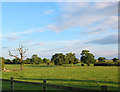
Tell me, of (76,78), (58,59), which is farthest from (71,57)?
(76,78)

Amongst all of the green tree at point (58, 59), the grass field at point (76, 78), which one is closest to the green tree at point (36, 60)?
the green tree at point (58, 59)

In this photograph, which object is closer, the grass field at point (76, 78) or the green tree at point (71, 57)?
the grass field at point (76, 78)

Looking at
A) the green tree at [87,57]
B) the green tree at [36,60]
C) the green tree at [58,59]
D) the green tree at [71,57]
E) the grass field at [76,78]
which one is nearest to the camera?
the grass field at [76,78]

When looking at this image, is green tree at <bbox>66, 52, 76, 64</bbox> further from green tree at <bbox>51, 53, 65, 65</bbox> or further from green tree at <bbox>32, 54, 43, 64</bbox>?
green tree at <bbox>32, 54, 43, 64</bbox>

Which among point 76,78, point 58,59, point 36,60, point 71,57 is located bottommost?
point 36,60

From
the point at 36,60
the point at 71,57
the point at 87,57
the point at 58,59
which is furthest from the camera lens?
the point at 36,60

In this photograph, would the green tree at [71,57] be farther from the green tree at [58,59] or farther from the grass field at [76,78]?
the grass field at [76,78]

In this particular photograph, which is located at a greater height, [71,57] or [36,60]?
[71,57]

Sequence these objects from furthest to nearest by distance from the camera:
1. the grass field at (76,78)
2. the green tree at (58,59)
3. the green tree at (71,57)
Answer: the green tree at (71,57) < the green tree at (58,59) < the grass field at (76,78)

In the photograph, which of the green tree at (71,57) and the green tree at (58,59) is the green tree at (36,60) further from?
the green tree at (71,57)

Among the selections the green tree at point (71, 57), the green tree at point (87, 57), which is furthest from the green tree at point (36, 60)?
the green tree at point (87, 57)

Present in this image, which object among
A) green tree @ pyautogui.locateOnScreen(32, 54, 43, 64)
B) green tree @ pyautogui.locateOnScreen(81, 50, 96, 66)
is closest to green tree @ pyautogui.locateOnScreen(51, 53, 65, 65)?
green tree @ pyautogui.locateOnScreen(81, 50, 96, 66)

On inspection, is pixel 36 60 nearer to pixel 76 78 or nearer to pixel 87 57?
pixel 87 57

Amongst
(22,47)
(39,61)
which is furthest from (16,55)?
(39,61)
